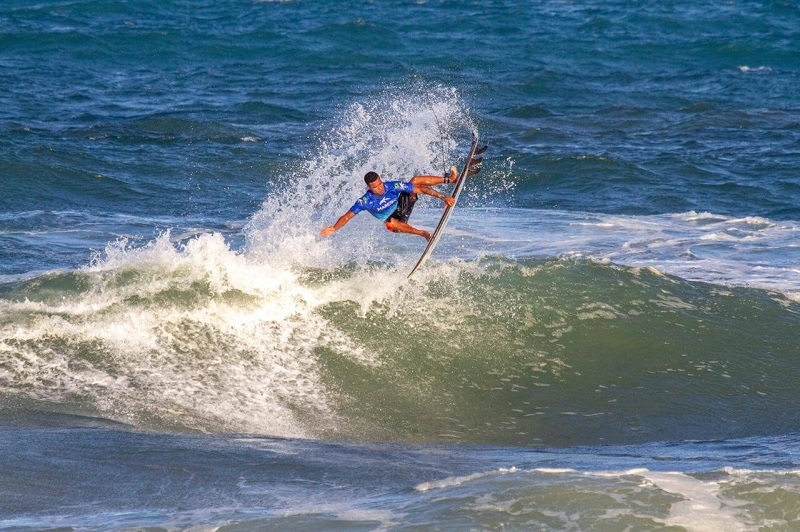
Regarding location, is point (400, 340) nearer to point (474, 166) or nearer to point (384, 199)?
point (384, 199)

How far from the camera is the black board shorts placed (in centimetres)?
1181

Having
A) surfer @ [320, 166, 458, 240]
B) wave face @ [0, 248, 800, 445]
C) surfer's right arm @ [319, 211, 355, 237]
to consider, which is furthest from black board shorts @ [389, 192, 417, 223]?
wave face @ [0, 248, 800, 445]

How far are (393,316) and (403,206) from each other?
1.43 meters

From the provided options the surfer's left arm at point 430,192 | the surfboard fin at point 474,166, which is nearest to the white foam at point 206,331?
the surfer's left arm at point 430,192

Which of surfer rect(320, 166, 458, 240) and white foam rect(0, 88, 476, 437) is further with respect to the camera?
surfer rect(320, 166, 458, 240)

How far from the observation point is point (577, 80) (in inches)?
1191

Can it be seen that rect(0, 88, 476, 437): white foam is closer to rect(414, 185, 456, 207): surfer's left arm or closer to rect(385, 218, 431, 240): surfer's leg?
rect(385, 218, 431, 240): surfer's leg

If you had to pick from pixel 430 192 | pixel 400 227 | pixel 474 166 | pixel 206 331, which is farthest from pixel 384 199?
pixel 206 331

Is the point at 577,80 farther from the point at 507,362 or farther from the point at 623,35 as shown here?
the point at 507,362

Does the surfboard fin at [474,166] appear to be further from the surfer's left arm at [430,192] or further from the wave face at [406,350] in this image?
the wave face at [406,350]

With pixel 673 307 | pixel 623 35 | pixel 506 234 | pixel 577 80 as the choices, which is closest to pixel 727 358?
pixel 673 307

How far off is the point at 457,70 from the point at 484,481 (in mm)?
25430

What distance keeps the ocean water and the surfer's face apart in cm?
164

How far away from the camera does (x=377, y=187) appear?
37.8 feet
